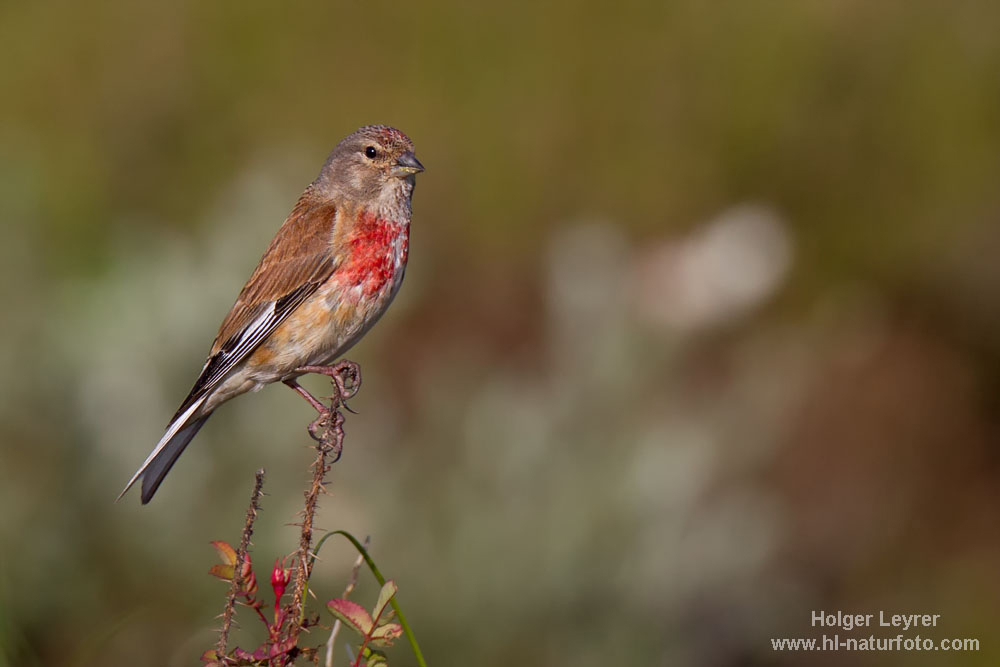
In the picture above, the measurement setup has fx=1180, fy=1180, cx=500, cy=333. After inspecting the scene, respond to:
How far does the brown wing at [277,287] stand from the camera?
3.31 meters

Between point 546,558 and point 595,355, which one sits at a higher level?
point 595,355

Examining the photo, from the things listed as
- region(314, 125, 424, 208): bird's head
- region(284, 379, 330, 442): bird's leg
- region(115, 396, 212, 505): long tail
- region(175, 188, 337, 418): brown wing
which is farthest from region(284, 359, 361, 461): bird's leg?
region(314, 125, 424, 208): bird's head

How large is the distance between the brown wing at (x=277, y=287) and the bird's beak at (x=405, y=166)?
0.22 m

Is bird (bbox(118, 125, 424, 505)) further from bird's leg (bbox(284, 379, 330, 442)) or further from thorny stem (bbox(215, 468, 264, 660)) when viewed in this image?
thorny stem (bbox(215, 468, 264, 660))

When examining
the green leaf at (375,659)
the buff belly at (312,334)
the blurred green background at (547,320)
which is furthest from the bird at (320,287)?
the green leaf at (375,659)

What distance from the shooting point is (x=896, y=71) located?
625cm

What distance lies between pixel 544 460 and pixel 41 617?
187 cm

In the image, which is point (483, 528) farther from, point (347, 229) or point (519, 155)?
point (519, 155)

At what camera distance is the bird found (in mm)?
3287

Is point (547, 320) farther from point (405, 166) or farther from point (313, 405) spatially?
point (313, 405)

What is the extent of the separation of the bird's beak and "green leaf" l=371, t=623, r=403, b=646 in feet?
6.26

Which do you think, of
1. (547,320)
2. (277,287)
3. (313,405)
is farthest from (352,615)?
(547,320)

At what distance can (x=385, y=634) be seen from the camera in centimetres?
176

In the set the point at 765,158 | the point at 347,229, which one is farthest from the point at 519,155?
the point at 347,229
